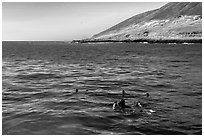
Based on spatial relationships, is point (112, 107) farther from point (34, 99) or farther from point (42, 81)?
point (42, 81)

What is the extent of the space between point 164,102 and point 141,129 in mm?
9325

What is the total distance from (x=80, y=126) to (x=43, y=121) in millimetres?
3592

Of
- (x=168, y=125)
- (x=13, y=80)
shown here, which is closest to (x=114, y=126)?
(x=168, y=125)

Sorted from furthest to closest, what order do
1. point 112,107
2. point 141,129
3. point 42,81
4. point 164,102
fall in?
point 42,81 < point 164,102 < point 112,107 < point 141,129

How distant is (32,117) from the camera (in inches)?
938

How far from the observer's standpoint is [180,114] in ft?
80.0

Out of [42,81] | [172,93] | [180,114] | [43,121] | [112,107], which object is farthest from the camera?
[42,81]

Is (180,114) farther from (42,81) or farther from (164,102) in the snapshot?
(42,81)

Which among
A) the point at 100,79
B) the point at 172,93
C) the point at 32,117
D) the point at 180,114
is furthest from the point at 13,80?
the point at 180,114

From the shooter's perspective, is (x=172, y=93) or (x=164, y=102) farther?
(x=172, y=93)

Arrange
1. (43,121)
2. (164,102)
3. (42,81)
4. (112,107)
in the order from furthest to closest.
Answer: (42,81)
(164,102)
(112,107)
(43,121)

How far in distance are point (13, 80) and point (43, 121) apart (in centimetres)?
2359

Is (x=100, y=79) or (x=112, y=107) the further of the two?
(x=100, y=79)

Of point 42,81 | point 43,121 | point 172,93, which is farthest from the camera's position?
point 42,81
